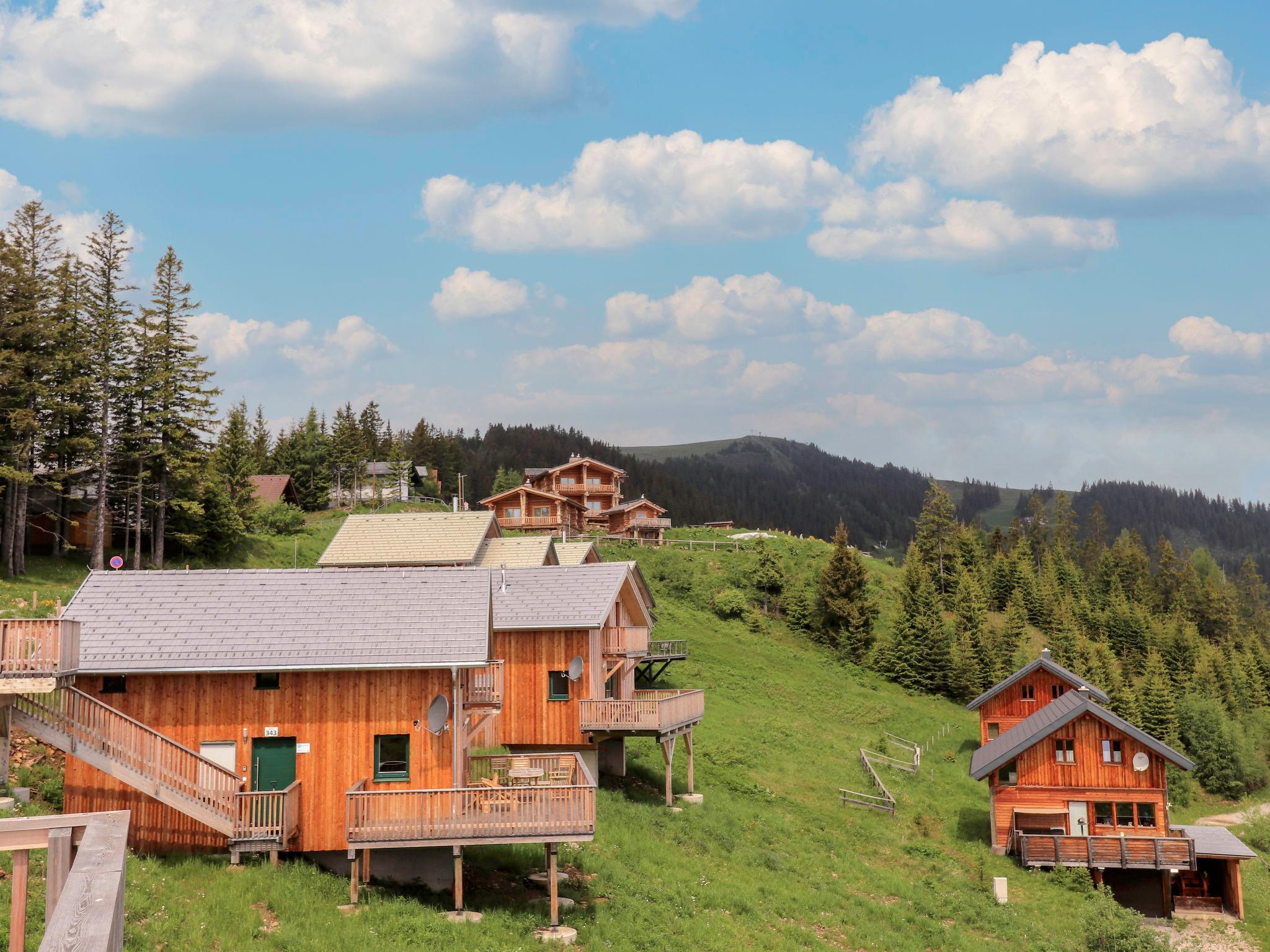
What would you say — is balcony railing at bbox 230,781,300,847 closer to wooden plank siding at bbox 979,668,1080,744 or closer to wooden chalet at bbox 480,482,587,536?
wooden plank siding at bbox 979,668,1080,744

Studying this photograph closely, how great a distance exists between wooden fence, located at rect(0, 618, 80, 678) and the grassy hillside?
14.2 ft

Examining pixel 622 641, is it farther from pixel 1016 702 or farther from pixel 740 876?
pixel 1016 702

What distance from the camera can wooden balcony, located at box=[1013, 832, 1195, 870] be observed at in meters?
36.8

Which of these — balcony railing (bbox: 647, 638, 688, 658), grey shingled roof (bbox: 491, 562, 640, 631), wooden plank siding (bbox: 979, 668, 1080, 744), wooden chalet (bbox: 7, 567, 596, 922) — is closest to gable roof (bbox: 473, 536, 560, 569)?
balcony railing (bbox: 647, 638, 688, 658)

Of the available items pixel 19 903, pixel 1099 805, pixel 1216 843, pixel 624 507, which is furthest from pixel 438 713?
pixel 624 507

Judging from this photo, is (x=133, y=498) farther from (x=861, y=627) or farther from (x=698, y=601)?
(x=861, y=627)

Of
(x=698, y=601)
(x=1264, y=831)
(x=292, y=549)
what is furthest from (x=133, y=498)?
(x=1264, y=831)

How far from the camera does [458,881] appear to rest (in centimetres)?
2127

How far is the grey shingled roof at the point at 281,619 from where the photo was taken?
75.3ft

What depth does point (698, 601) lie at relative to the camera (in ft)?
241

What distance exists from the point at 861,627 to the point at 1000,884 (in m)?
38.1

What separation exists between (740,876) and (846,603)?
44.5m

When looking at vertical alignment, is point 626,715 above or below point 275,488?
below

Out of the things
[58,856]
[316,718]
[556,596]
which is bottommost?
[316,718]
